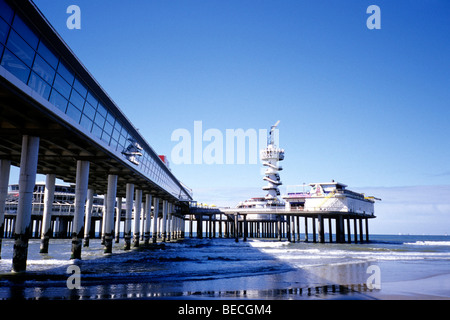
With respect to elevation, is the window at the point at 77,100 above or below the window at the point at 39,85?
above

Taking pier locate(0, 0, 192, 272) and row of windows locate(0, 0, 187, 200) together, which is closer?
row of windows locate(0, 0, 187, 200)

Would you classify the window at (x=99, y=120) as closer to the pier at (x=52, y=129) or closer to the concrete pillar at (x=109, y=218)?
the pier at (x=52, y=129)

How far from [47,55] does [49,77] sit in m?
1.08

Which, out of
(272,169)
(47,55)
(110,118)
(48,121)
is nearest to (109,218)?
(110,118)

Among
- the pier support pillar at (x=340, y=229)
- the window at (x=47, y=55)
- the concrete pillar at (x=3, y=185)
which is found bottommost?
the pier support pillar at (x=340, y=229)

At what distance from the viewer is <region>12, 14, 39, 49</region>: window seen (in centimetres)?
1353

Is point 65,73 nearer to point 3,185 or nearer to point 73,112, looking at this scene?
point 73,112

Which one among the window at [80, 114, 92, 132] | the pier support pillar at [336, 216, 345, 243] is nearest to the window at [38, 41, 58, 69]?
the window at [80, 114, 92, 132]

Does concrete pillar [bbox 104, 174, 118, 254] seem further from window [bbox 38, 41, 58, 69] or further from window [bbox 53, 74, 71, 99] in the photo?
window [bbox 38, 41, 58, 69]

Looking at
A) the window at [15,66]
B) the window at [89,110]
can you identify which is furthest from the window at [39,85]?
the window at [89,110]

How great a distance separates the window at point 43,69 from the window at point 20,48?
0.41 metres

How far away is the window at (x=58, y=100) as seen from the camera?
17.1 meters

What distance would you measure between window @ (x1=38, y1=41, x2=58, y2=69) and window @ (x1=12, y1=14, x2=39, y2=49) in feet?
1.29

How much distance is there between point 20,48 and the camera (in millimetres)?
14078
